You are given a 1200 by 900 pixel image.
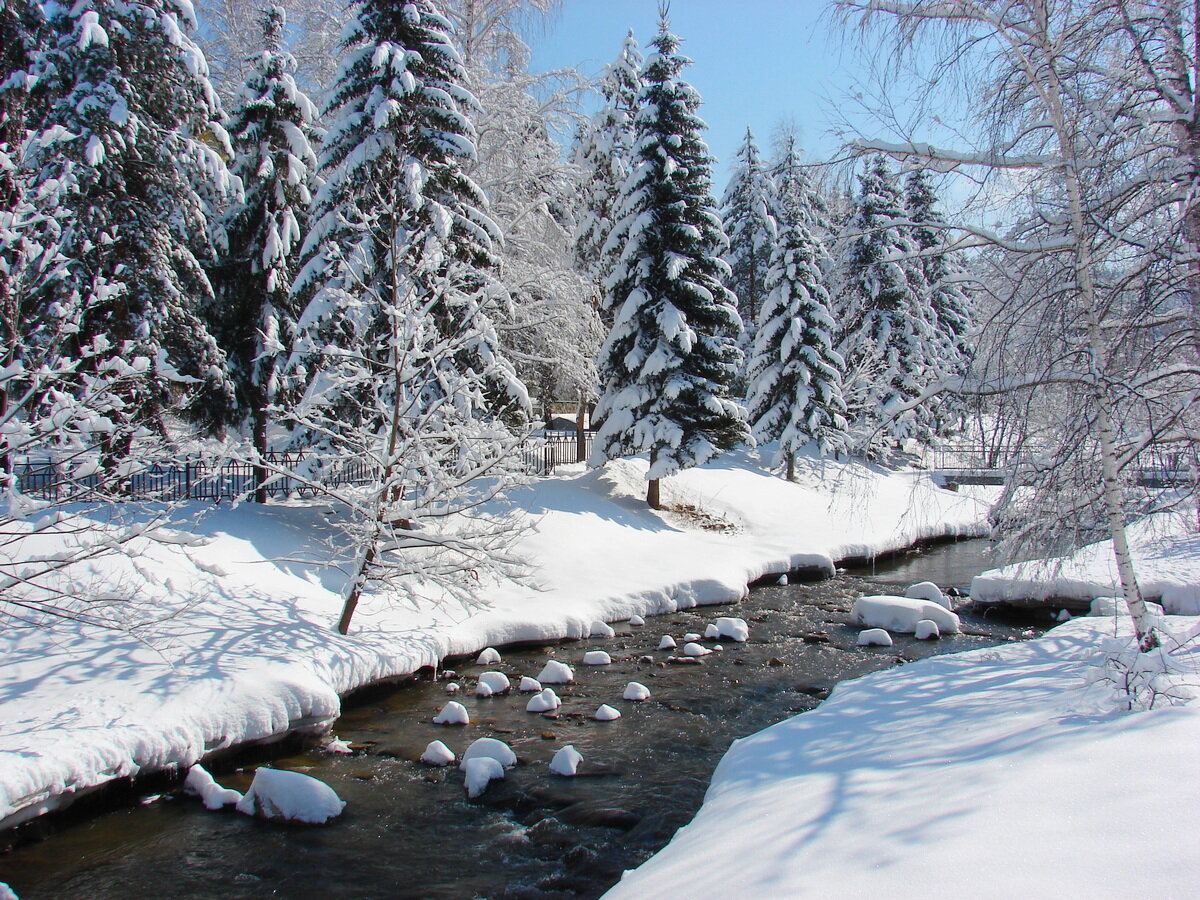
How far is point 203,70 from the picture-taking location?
15.0 m

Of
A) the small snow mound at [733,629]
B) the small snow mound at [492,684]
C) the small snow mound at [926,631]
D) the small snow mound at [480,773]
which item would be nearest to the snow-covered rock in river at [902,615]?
the small snow mound at [926,631]

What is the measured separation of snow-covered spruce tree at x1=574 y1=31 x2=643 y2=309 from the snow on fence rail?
21.3 ft

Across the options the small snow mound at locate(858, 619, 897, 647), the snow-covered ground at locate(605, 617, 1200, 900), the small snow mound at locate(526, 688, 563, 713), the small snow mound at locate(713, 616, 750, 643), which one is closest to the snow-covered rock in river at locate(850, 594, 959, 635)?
the small snow mound at locate(858, 619, 897, 647)

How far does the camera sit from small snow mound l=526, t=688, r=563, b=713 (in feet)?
32.6

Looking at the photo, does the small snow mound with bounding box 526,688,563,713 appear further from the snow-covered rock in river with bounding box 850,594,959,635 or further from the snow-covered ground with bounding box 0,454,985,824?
the snow-covered rock in river with bounding box 850,594,959,635

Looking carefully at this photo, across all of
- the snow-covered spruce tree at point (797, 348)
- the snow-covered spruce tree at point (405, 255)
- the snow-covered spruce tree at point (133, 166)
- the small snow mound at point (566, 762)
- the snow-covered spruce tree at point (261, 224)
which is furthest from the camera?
the snow-covered spruce tree at point (797, 348)

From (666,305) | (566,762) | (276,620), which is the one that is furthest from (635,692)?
(666,305)

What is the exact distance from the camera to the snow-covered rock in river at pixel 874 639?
12.7 meters

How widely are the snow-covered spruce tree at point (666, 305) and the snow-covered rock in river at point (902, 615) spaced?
24.6 feet

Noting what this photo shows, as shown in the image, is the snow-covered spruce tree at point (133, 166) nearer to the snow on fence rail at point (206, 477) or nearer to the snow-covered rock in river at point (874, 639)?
the snow on fence rail at point (206, 477)

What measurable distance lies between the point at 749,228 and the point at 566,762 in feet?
117

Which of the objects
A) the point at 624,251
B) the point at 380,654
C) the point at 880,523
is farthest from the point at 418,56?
the point at 880,523

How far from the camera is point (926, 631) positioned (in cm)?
1313

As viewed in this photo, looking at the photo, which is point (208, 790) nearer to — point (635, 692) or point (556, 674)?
point (556, 674)
